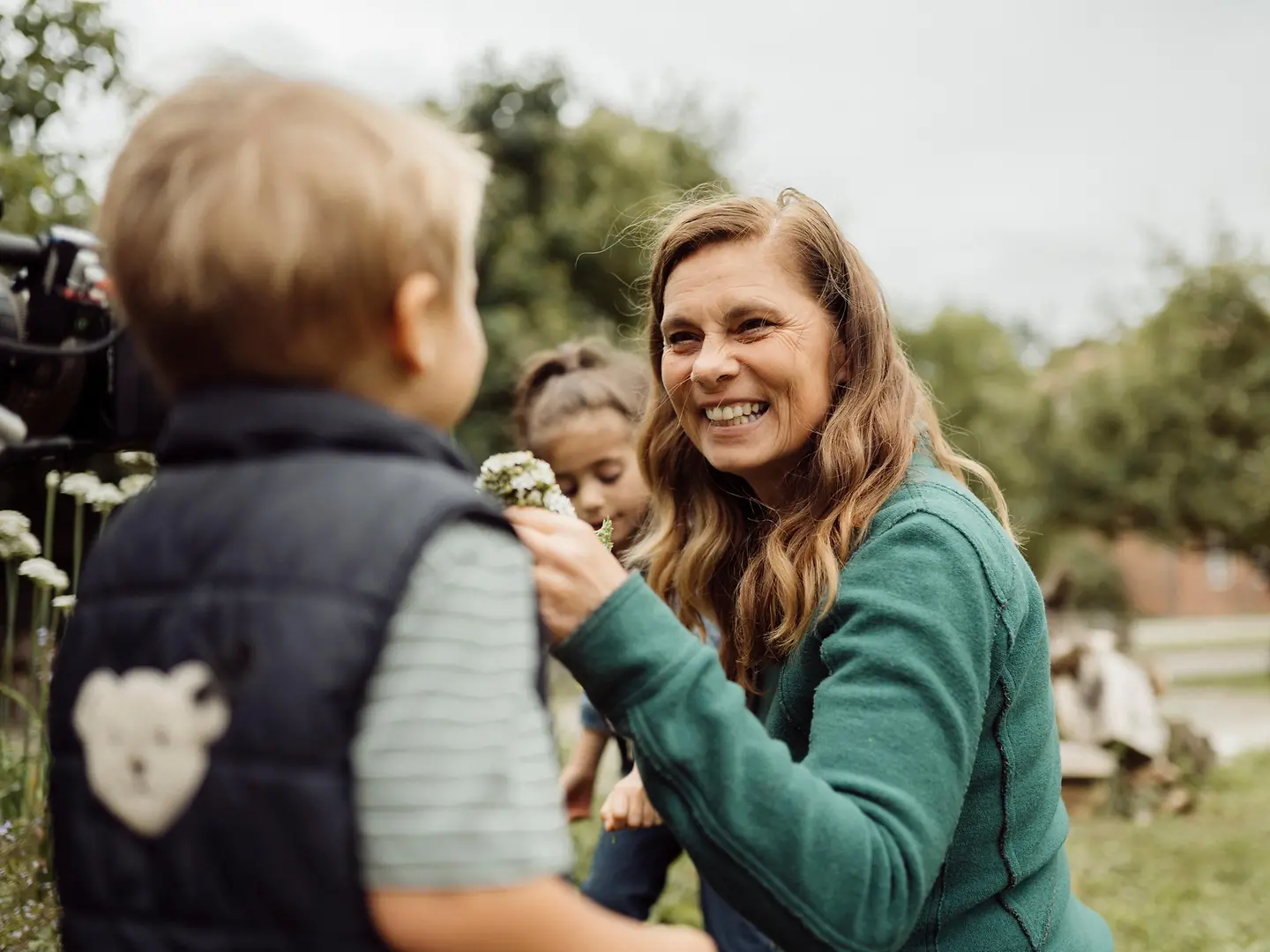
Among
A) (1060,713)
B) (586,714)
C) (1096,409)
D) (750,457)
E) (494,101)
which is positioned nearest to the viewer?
(750,457)

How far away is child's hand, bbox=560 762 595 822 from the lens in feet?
10.1

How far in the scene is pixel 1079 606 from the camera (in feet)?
90.2

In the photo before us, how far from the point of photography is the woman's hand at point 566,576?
136 cm

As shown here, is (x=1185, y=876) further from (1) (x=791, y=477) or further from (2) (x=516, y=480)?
(2) (x=516, y=480)

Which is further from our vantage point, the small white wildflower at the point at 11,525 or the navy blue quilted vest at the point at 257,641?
the small white wildflower at the point at 11,525

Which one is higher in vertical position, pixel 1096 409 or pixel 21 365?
pixel 21 365

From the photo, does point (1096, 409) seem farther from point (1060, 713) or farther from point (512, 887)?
point (512, 887)

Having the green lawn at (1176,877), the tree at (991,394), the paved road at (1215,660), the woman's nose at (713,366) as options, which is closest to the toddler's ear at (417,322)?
the woman's nose at (713,366)

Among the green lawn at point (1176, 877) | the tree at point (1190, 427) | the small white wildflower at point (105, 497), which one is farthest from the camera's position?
the tree at point (1190, 427)

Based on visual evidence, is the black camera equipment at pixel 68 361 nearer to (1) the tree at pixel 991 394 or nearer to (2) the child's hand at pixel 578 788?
(2) the child's hand at pixel 578 788

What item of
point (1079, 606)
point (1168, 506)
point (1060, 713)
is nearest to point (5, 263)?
point (1060, 713)

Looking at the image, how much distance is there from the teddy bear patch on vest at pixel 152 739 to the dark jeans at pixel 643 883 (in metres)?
2.06

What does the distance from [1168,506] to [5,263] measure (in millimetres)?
17611

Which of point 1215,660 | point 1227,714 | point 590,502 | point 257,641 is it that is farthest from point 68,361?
point 1215,660
